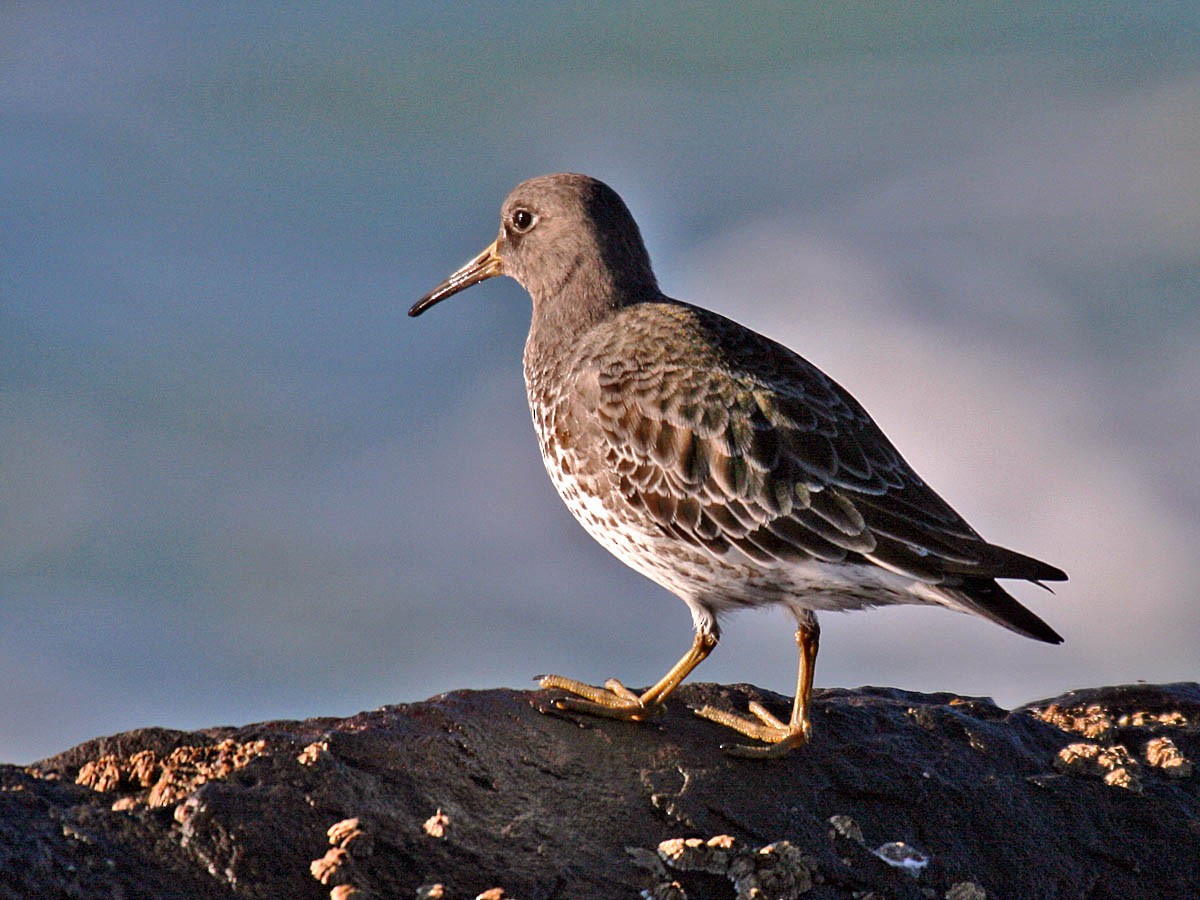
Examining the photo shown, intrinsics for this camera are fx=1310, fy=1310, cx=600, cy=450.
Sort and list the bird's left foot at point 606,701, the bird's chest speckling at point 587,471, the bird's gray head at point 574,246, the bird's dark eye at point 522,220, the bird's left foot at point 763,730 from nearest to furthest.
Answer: the bird's left foot at point 763,730 → the bird's left foot at point 606,701 → the bird's chest speckling at point 587,471 → the bird's gray head at point 574,246 → the bird's dark eye at point 522,220

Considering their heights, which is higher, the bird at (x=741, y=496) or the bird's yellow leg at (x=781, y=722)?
the bird at (x=741, y=496)

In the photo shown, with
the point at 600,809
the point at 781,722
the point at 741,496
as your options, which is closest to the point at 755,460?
the point at 741,496

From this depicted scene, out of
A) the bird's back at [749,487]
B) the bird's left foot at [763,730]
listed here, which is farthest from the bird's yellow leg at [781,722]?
the bird's back at [749,487]

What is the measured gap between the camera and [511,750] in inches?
224

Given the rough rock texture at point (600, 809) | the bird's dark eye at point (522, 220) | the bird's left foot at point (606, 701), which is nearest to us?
the rough rock texture at point (600, 809)

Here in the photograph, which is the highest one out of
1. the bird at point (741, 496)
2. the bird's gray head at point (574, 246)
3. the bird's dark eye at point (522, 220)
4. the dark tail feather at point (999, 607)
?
the bird's dark eye at point (522, 220)

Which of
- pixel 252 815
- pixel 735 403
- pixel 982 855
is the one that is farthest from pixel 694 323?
pixel 252 815

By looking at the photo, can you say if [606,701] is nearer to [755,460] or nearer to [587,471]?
[587,471]

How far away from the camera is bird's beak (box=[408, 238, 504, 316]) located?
885 centimetres

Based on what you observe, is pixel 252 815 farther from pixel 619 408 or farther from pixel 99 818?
pixel 619 408

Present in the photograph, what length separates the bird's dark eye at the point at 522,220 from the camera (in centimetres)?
845

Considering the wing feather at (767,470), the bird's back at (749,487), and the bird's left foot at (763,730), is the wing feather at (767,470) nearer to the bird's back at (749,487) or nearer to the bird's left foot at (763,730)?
the bird's back at (749,487)

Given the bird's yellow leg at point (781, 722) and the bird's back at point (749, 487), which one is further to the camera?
the bird's back at point (749, 487)

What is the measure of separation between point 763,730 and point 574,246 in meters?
3.34
